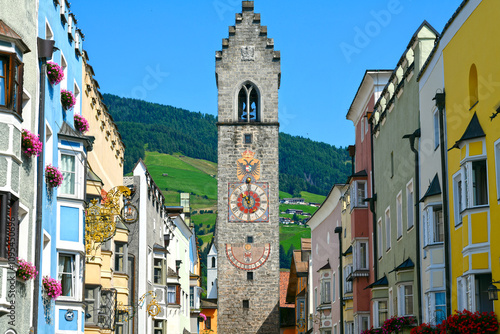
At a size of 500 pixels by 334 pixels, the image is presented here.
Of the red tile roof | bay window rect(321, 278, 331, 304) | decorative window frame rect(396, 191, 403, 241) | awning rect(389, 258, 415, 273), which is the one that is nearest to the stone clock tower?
the red tile roof

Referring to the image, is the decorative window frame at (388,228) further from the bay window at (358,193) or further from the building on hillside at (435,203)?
the building on hillside at (435,203)

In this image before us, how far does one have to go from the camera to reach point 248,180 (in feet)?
263

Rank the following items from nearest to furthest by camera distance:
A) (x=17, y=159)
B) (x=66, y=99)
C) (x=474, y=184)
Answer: (x=17, y=159) < (x=474, y=184) < (x=66, y=99)

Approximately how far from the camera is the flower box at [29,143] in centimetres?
2159

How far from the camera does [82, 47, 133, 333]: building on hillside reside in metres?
32.3

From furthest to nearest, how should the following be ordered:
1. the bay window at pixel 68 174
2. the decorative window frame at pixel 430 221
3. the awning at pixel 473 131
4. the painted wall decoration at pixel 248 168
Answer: the painted wall decoration at pixel 248 168
the bay window at pixel 68 174
the decorative window frame at pixel 430 221
the awning at pixel 473 131

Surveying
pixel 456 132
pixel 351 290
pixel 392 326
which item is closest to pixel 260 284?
pixel 351 290

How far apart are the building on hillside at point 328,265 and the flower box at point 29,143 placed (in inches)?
1115

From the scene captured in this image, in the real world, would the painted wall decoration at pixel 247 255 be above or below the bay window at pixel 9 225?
above

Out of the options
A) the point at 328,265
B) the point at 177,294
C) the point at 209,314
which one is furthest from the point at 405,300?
the point at 209,314

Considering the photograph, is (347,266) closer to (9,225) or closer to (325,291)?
(325,291)

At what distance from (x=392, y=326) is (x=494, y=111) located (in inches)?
446

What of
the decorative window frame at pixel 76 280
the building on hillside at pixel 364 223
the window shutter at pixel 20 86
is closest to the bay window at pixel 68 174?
the decorative window frame at pixel 76 280

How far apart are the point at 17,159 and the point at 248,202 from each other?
59.8m
